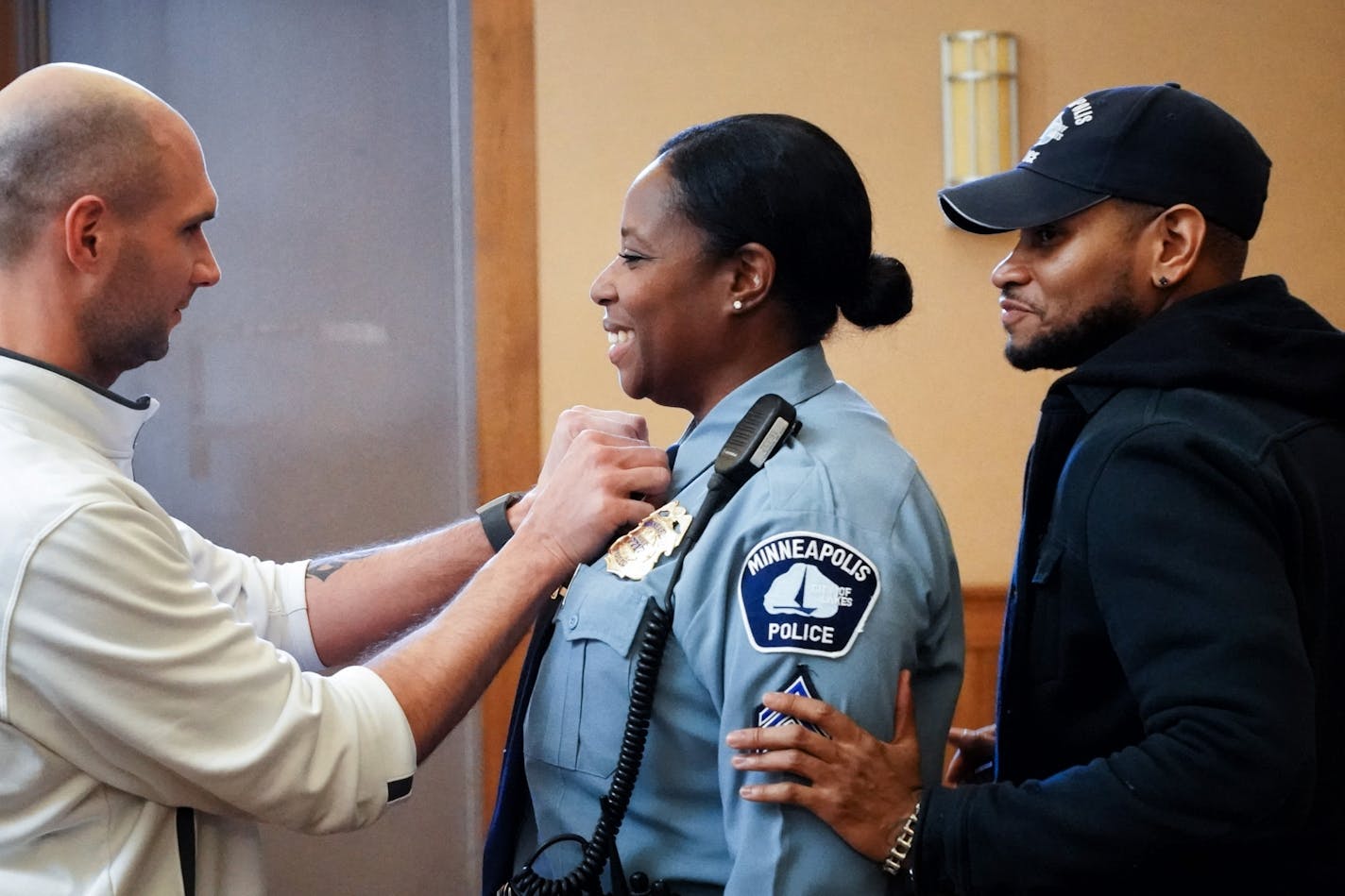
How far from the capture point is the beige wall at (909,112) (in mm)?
3016

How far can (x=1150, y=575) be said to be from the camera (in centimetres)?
111

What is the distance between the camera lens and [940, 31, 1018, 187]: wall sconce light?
118 inches

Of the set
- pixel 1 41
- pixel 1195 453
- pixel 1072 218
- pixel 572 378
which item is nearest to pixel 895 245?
pixel 572 378

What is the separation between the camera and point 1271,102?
308 cm

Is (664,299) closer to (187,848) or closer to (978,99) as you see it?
(187,848)

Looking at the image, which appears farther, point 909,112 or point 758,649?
point 909,112

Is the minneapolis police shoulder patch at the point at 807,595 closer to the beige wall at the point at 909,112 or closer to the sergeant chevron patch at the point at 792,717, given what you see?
the sergeant chevron patch at the point at 792,717

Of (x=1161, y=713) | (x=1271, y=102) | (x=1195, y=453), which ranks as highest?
A: (x=1271, y=102)

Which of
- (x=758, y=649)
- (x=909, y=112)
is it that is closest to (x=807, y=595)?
(x=758, y=649)

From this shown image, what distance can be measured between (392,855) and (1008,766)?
231cm

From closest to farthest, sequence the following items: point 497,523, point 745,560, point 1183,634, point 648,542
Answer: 1. point 1183,634
2. point 745,560
3. point 648,542
4. point 497,523

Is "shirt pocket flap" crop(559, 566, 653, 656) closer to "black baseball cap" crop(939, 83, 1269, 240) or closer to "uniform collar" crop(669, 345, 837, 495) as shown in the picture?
"uniform collar" crop(669, 345, 837, 495)

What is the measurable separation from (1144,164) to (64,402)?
3.67 ft

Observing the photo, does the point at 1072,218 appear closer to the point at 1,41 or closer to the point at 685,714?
the point at 685,714
